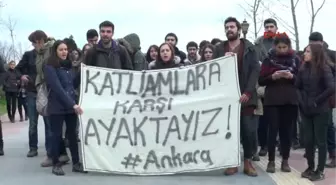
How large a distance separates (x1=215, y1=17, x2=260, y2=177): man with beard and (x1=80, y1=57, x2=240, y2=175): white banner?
0.16 m

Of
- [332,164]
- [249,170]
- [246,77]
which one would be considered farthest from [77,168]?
[332,164]

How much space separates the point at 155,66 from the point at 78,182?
2.08m

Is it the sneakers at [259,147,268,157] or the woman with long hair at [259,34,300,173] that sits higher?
the woman with long hair at [259,34,300,173]

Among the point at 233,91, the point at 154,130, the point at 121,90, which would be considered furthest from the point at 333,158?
the point at 121,90

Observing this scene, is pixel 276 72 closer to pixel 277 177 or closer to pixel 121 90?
pixel 277 177

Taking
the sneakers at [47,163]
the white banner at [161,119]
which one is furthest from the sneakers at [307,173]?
the sneakers at [47,163]

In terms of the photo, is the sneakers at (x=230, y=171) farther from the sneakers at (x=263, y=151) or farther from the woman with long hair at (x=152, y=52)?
the woman with long hair at (x=152, y=52)

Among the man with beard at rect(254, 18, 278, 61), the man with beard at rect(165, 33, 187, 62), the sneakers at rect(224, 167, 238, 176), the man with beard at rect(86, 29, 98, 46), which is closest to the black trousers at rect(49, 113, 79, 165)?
the sneakers at rect(224, 167, 238, 176)

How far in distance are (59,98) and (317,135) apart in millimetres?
3600

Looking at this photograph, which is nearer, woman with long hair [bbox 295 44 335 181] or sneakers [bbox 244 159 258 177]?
woman with long hair [bbox 295 44 335 181]

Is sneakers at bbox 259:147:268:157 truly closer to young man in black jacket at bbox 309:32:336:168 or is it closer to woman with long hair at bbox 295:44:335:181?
young man in black jacket at bbox 309:32:336:168

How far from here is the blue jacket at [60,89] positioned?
7.60 meters

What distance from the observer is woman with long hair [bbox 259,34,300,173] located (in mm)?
7680

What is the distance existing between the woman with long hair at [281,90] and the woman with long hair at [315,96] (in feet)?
0.82
